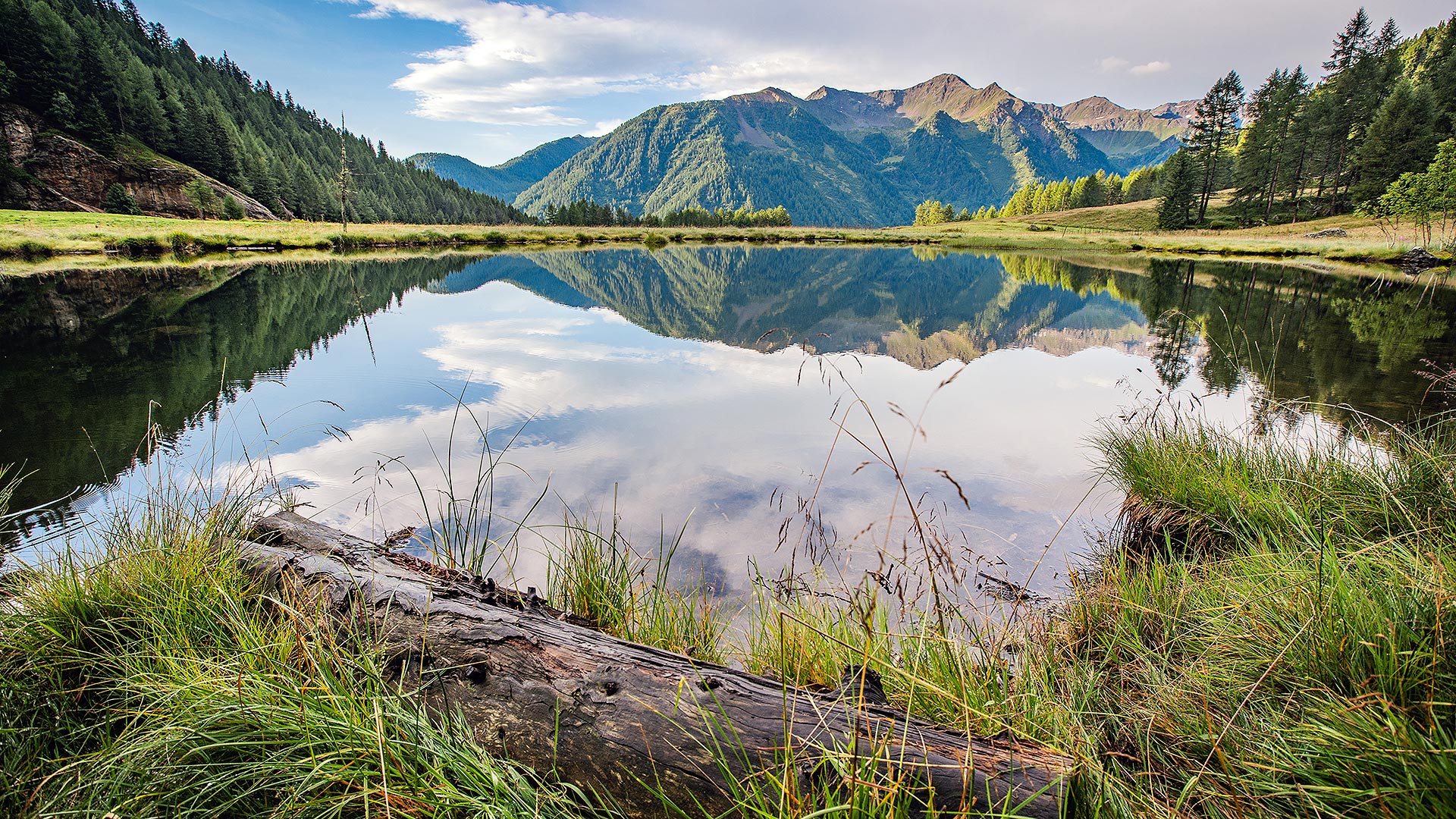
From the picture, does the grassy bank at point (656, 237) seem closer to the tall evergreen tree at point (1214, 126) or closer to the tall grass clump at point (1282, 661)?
the tall evergreen tree at point (1214, 126)

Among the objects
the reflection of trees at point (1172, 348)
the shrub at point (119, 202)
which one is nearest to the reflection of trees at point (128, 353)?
the reflection of trees at point (1172, 348)

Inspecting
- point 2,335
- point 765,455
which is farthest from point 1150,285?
point 2,335

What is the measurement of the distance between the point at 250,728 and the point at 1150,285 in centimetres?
3061

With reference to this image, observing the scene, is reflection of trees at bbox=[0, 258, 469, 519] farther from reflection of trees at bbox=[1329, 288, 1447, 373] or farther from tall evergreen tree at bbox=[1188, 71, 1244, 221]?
tall evergreen tree at bbox=[1188, 71, 1244, 221]

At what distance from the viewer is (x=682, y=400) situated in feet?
28.9

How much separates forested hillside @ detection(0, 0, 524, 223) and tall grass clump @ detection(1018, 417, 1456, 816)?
182ft

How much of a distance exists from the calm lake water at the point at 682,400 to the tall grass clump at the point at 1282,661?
765 millimetres

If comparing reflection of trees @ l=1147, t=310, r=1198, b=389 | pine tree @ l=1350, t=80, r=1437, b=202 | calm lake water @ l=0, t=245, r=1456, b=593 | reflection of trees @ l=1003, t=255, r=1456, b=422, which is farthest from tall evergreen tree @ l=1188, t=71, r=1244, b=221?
reflection of trees @ l=1147, t=310, r=1198, b=389

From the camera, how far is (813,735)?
173 centimetres

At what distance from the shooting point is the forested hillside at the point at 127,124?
Answer: 190 feet

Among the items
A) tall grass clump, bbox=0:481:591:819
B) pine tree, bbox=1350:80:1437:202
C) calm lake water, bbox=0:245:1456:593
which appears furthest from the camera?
pine tree, bbox=1350:80:1437:202

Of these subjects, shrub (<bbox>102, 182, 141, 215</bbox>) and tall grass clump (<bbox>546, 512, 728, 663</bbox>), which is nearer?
tall grass clump (<bbox>546, 512, 728, 663</bbox>)

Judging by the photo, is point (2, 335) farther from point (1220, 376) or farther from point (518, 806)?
point (1220, 376)

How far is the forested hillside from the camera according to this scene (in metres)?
57.9
